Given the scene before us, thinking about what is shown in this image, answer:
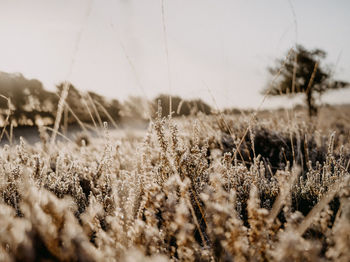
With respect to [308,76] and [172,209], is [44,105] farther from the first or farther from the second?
[308,76]

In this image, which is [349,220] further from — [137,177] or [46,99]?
[46,99]

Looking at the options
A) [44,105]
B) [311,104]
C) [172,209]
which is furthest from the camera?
[311,104]

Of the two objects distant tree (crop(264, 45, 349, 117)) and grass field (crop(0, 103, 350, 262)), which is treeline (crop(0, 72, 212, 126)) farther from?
distant tree (crop(264, 45, 349, 117))

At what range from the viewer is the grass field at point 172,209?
3.06 feet

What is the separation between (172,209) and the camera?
1.20 metres

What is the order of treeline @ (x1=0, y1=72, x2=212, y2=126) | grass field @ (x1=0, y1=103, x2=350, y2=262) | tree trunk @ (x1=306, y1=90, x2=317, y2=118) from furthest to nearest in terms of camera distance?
tree trunk @ (x1=306, y1=90, x2=317, y2=118)
treeline @ (x1=0, y1=72, x2=212, y2=126)
grass field @ (x1=0, y1=103, x2=350, y2=262)

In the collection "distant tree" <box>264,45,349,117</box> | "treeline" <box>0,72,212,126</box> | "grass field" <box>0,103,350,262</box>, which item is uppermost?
"distant tree" <box>264,45,349,117</box>

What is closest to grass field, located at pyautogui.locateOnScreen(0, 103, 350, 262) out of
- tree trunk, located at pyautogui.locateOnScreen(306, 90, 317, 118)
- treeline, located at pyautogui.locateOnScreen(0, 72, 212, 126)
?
treeline, located at pyautogui.locateOnScreen(0, 72, 212, 126)

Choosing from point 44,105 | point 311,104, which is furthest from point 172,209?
point 311,104

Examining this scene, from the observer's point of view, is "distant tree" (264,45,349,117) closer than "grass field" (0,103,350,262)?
No

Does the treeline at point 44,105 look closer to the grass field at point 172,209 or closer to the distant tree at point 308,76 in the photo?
the grass field at point 172,209

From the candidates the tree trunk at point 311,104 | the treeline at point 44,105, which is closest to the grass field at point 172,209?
the treeline at point 44,105

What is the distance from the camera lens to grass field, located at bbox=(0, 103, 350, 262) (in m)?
0.93

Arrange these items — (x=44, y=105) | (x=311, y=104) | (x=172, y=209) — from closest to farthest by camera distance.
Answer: (x=172, y=209), (x=44, y=105), (x=311, y=104)
